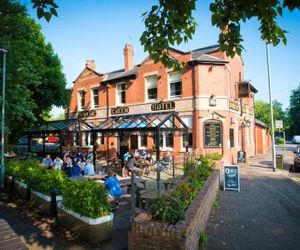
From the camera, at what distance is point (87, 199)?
623cm

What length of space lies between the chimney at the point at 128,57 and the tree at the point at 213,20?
19.7 metres

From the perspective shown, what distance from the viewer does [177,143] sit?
19.7m

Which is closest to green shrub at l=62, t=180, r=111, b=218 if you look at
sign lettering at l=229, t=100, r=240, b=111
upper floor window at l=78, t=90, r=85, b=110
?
sign lettering at l=229, t=100, r=240, b=111

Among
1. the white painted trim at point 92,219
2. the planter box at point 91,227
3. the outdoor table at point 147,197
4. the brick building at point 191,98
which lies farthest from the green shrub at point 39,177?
the brick building at point 191,98

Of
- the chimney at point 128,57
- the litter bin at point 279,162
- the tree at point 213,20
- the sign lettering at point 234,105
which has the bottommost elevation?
the litter bin at point 279,162

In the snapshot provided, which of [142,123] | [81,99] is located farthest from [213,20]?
[81,99]

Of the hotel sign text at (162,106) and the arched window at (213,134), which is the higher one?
the hotel sign text at (162,106)

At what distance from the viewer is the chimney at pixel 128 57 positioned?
2462 centimetres

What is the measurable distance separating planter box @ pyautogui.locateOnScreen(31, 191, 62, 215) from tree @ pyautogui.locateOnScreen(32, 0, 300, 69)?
228 inches

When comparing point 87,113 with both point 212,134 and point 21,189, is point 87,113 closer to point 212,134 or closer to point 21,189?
point 212,134

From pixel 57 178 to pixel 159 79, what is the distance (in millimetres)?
14167

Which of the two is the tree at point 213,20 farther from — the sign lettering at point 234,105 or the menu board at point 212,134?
the sign lettering at point 234,105

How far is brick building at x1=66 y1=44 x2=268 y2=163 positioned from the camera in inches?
740

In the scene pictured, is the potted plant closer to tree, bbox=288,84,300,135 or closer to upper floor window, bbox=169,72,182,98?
upper floor window, bbox=169,72,182,98
